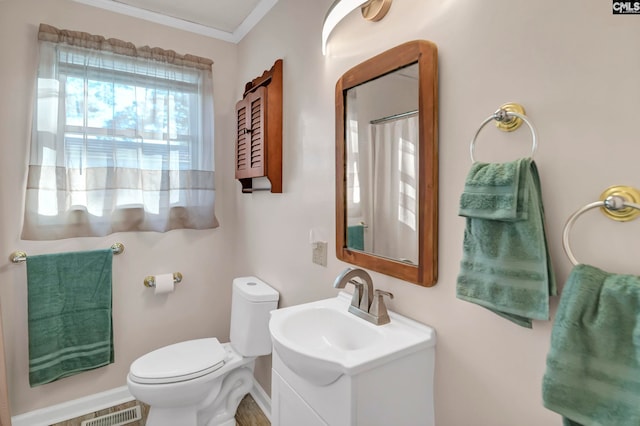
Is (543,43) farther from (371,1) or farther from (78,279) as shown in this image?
(78,279)

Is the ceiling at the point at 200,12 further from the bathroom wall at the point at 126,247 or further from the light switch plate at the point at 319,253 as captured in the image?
the light switch plate at the point at 319,253

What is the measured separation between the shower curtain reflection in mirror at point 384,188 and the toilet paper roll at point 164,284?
1457 millimetres

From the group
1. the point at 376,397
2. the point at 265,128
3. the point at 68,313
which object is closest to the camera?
the point at 376,397

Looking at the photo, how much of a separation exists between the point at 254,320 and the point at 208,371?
0.34 meters

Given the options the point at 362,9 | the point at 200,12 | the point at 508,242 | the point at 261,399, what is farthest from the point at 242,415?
the point at 200,12

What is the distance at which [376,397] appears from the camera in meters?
0.97

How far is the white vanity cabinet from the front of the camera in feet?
3.07

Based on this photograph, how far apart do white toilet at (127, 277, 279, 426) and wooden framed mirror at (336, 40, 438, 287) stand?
77 cm

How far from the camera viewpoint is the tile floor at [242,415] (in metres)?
2.01

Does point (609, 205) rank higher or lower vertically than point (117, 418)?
higher

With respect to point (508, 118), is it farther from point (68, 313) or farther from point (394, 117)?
point (68, 313)

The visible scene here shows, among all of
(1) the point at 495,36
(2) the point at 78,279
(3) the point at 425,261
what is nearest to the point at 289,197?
(3) the point at 425,261

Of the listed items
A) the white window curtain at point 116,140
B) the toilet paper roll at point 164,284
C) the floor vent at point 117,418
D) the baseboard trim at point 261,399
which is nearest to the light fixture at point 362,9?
the white window curtain at point 116,140

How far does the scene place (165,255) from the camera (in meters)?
2.32
